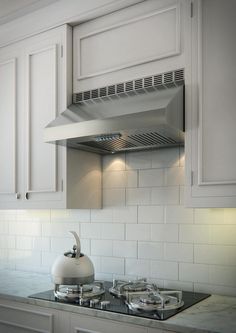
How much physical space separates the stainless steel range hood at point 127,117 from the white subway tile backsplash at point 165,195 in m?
0.28

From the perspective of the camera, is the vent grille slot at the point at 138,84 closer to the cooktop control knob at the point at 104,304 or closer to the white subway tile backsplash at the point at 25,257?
the cooktop control knob at the point at 104,304

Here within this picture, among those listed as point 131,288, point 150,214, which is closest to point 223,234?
point 150,214

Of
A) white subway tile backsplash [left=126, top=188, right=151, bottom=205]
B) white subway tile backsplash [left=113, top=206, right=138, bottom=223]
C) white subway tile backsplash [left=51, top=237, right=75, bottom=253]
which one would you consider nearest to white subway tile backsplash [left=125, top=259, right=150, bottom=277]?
white subway tile backsplash [left=113, top=206, right=138, bottom=223]

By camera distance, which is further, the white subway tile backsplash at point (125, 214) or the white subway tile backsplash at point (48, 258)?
the white subway tile backsplash at point (48, 258)

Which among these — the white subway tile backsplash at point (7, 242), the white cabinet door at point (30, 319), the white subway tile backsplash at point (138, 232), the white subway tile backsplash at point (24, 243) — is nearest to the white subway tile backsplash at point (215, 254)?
the white subway tile backsplash at point (138, 232)

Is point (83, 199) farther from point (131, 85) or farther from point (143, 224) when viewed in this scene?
point (131, 85)

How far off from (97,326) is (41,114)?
1393 mm

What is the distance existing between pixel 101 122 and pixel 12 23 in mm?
1213

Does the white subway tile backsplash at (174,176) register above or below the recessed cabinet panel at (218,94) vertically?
below

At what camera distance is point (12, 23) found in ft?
9.58

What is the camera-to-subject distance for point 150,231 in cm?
267

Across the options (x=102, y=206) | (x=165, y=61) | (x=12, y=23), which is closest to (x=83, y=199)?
(x=102, y=206)

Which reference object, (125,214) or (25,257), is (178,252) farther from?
(25,257)

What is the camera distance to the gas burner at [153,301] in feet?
6.75
